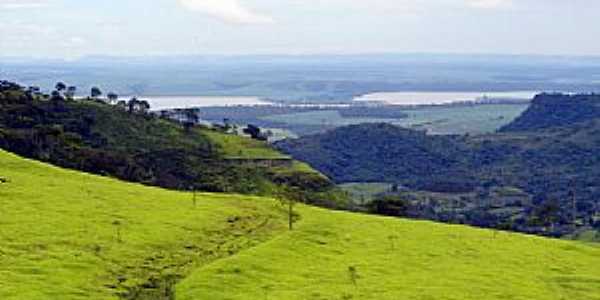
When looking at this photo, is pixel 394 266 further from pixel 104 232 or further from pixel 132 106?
pixel 132 106

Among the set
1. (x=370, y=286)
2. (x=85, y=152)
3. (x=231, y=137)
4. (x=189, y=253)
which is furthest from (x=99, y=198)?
(x=231, y=137)

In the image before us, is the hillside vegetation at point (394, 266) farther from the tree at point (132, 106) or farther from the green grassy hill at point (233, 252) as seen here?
the tree at point (132, 106)

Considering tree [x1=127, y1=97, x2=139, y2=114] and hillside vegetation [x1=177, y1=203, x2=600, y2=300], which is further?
tree [x1=127, y1=97, x2=139, y2=114]

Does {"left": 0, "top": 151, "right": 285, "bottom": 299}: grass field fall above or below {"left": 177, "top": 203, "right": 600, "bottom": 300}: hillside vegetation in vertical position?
above

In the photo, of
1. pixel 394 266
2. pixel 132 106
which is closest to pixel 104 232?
pixel 394 266

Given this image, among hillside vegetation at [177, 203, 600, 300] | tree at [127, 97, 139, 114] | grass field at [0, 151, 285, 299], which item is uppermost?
tree at [127, 97, 139, 114]

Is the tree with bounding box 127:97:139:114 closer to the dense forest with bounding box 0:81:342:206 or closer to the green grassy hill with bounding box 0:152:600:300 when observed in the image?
the dense forest with bounding box 0:81:342:206

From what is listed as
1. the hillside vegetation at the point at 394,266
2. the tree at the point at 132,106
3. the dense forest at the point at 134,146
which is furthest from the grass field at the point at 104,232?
the tree at the point at 132,106

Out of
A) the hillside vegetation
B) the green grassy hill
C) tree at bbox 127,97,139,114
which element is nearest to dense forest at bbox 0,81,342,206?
tree at bbox 127,97,139,114
